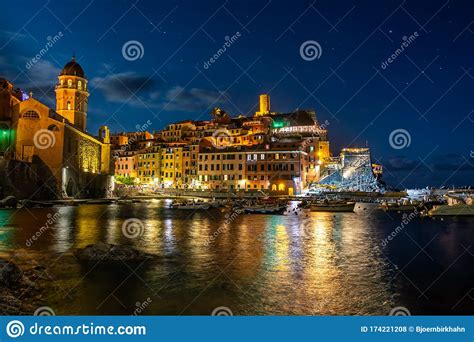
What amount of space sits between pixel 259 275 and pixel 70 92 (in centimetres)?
6402

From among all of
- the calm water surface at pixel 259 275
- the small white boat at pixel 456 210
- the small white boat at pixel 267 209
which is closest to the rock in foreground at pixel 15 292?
the calm water surface at pixel 259 275

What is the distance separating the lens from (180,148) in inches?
3381

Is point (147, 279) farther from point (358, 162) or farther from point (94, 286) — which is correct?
point (358, 162)

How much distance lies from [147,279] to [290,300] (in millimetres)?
4274

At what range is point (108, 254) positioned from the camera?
13508mm

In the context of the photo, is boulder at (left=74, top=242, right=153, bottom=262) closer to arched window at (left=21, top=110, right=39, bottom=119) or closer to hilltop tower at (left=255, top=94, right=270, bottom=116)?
arched window at (left=21, top=110, right=39, bottom=119)

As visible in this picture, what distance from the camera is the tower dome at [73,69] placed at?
220 feet

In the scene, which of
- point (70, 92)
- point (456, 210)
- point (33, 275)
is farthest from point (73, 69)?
point (33, 275)

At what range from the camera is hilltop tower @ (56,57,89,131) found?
6688cm

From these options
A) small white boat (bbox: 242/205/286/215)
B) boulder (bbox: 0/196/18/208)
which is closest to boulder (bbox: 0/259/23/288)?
small white boat (bbox: 242/205/286/215)

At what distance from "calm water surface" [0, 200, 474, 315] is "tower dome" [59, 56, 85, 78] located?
52.0 metres

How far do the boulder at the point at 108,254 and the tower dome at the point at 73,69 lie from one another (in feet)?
199

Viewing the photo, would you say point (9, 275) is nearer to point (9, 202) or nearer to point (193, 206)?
point (9, 202)

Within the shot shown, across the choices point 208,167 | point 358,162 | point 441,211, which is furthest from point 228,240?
Result: point 358,162
